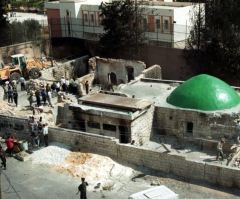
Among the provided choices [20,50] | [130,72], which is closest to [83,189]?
[130,72]

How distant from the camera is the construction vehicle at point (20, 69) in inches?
1417

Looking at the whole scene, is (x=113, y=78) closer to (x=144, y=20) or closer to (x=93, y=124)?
(x=144, y=20)

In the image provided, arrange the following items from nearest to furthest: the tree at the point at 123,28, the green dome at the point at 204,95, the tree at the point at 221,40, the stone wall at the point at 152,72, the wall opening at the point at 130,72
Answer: the green dome at the point at 204,95 → the stone wall at the point at 152,72 → the tree at the point at 221,40 → the wall opening at the point at 130,72 → the tree at the point at 123,28

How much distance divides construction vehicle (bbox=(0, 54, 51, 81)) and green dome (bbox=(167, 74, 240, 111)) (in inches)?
522

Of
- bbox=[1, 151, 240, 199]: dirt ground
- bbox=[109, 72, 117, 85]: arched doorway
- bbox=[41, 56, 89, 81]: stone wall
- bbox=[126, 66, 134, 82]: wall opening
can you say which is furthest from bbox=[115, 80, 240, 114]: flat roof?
bbox=[41, 56, 89, 81]: stone wall

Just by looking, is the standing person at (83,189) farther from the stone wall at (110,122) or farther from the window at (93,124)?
the window at (93,124)

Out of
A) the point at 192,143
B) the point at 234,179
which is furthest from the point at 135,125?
the point at 234,179

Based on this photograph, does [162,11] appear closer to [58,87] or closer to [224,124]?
[58,87]

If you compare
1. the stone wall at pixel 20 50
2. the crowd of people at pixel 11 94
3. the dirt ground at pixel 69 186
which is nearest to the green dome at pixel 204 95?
the dirt ground at pixel 69 186

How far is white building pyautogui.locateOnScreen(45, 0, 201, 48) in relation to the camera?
131 ft

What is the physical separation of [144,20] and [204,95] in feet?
51.2

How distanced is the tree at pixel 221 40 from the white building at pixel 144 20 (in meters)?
3.47

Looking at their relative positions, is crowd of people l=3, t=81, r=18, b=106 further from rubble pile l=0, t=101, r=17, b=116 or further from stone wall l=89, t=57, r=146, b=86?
stone wall l=89, t=57, r=146, b=86

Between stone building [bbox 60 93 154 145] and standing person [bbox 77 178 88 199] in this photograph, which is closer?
standing person [bbox 77 178 88 199]
